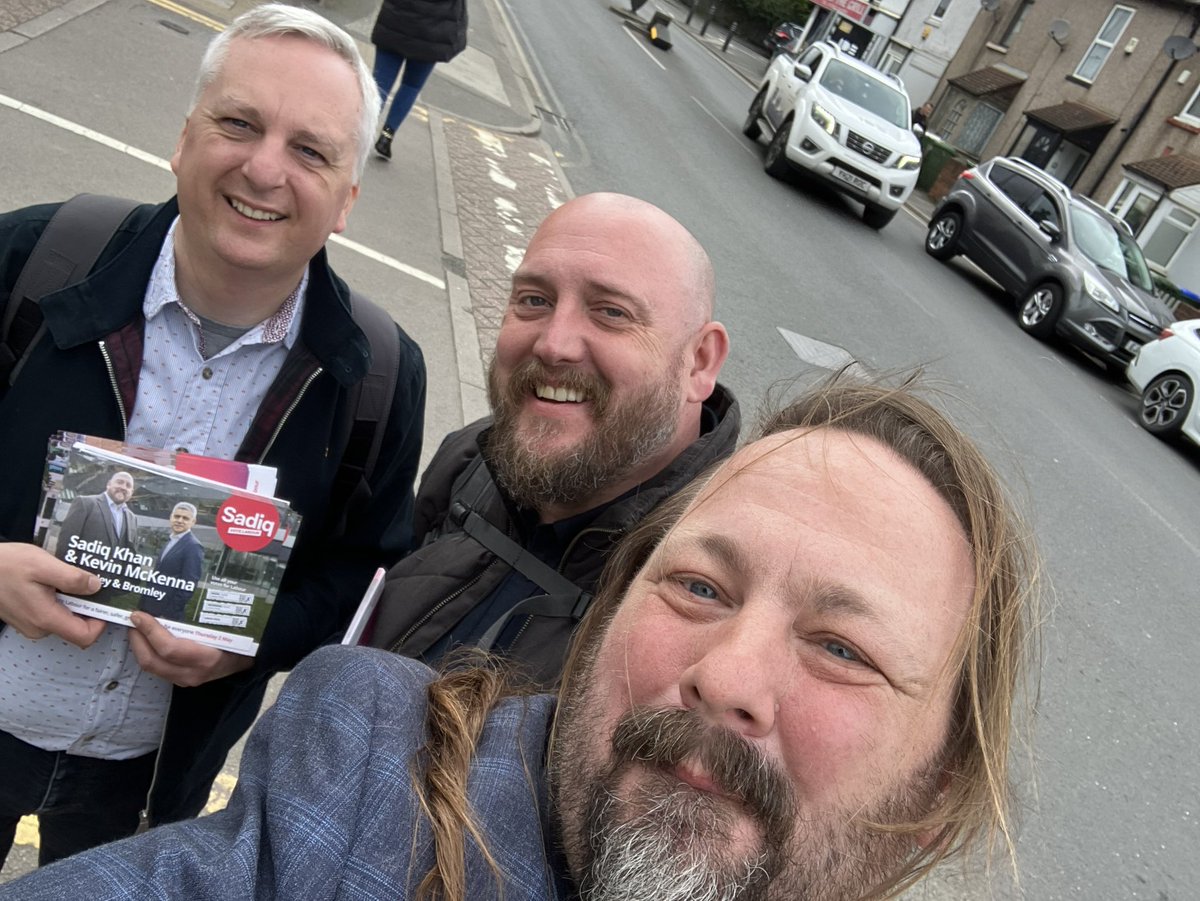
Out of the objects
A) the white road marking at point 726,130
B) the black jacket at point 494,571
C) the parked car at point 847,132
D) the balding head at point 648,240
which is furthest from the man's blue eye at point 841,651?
the white road marking at point 726,130

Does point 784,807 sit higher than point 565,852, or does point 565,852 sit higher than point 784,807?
point 784,807

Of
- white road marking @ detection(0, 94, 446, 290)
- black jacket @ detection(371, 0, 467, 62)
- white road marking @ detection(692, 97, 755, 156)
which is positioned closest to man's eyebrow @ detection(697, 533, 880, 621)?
white road marking @ detection(0, 94, 446, 290)

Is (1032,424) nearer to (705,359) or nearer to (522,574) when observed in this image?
(705,359)

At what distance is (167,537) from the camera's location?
1612 mm

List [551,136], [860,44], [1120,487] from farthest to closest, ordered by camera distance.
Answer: [860,44]
[551,136]
[1120,487]

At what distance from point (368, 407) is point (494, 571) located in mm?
470

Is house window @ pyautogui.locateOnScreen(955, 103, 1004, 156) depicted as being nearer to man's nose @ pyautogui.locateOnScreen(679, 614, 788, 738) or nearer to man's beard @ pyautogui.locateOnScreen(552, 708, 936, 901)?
man's nose @ pyautogui.locateOnScreen(679, 614, 788, 738)

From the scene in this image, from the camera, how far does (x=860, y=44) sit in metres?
39.0

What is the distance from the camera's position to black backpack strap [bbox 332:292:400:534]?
1.94 m

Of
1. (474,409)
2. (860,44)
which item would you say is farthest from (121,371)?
(860,44)

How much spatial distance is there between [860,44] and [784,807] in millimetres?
43833

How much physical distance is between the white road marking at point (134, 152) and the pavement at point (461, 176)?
0.14 meters

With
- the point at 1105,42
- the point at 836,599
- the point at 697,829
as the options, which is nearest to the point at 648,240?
the point at 836,599

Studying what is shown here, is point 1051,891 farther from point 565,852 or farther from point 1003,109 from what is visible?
point 1003,109
